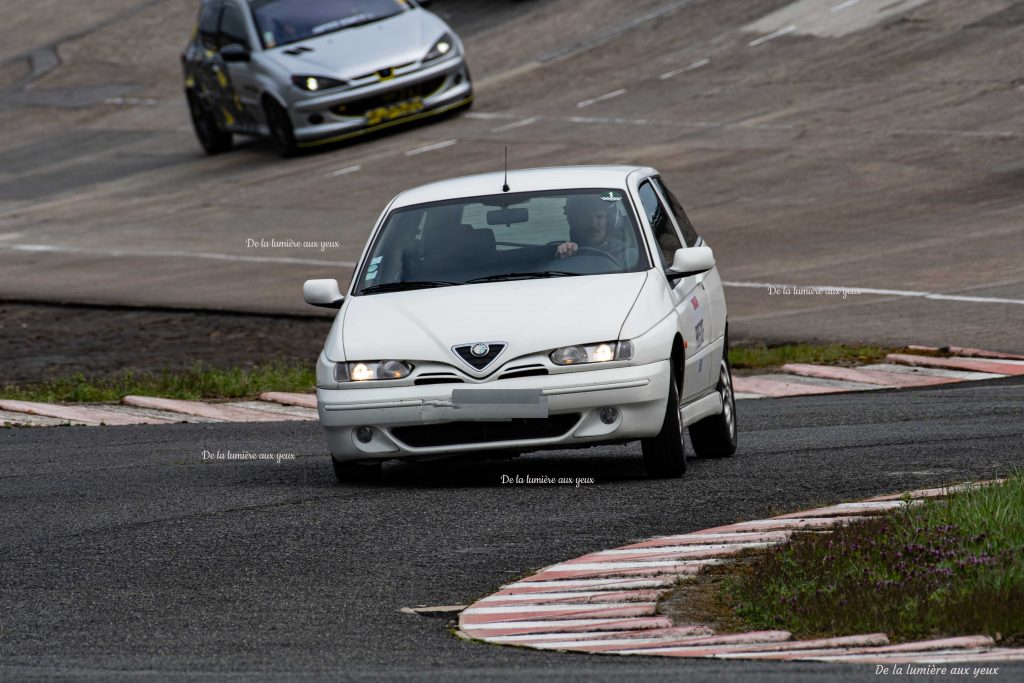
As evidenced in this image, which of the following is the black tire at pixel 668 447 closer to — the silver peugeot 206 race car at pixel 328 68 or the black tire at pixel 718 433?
the black tire at pixel 718 433

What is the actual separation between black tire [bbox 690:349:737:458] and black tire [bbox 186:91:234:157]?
1878 centimetres

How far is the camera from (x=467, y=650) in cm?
636

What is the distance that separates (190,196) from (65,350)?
29.5ft

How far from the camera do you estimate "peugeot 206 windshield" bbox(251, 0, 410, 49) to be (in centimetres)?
2672

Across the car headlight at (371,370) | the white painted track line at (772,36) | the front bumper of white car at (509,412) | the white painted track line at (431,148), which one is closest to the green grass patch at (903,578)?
the front bumper of white car at (509,412)

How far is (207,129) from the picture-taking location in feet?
93.9

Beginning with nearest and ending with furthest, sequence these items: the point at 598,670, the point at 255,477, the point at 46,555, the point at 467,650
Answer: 1. the point at 598,670
2. the point at 467,650
3. the point at 46,555
4. the point at 255,477

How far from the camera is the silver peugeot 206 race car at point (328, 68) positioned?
26.0 m

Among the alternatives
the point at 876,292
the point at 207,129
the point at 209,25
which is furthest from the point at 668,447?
the point at 207,129

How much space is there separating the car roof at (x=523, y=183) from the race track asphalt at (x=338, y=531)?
1436 millimetres

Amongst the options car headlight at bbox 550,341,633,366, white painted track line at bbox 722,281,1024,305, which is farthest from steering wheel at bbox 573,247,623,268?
white painted track line at bbox 722,281,1024,305

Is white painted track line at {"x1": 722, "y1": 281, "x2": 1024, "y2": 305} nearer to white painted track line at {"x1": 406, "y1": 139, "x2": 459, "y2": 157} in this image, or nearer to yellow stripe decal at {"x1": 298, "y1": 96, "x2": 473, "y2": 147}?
white painted track line at {"x1": 406, "y1": 139, "x2": 459, "y2": 157}

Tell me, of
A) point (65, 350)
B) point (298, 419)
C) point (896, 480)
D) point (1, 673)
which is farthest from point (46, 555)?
point (65, 350)

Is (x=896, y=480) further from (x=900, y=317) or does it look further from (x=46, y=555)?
(x=900, y=317)
